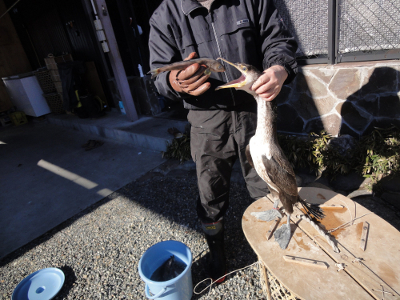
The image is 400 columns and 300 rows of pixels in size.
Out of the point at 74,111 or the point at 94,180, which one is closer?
the point at 94,180

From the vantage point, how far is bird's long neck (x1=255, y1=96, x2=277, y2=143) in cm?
178

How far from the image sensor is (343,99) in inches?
144

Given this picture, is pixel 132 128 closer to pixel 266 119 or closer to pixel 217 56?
pixel 217 56

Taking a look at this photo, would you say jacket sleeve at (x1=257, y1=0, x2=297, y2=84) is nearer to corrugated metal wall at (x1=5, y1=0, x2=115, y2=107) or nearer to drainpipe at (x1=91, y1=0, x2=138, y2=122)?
drainpipe at (x1=91, y1=0, x2=138, y2=122)

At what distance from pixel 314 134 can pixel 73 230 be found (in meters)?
3.85

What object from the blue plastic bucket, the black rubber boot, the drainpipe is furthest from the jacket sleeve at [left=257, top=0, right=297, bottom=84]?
the drainpipe

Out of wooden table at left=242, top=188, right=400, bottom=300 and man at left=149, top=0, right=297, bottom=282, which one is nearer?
wooden table at left=242, top=188, right=400, bottom=300

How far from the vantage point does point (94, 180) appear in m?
4.80

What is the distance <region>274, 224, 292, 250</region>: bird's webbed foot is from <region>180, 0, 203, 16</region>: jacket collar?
181 centimetres

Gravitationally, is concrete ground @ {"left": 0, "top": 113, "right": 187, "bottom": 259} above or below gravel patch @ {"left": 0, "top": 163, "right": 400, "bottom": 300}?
above

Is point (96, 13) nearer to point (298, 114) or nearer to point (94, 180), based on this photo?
point (94, 180)

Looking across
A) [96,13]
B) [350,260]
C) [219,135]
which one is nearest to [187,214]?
[219,135]

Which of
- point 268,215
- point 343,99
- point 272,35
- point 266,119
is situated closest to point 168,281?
point 268,215

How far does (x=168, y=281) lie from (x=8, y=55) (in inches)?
439
